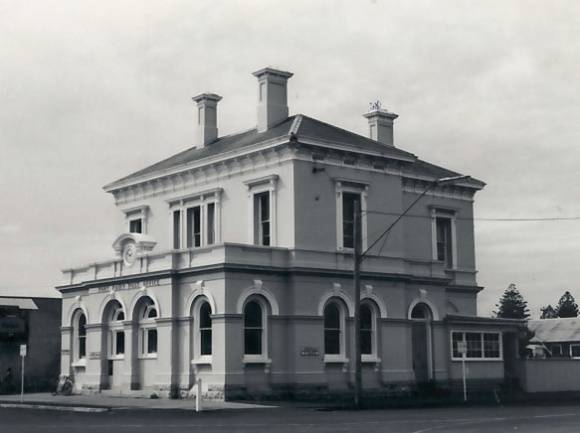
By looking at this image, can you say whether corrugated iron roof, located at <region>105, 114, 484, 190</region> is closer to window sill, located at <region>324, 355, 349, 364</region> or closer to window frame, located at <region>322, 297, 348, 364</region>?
window frame, located at <region>322, 297, 348, 364</region>

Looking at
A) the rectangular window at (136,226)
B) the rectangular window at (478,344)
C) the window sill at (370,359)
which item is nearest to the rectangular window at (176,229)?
the rectangular window at (136,226)

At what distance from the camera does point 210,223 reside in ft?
140

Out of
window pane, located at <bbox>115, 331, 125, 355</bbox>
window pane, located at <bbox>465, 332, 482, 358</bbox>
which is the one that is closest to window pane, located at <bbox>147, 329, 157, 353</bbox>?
window pane, located at <bbox>115, 331, 125, 355</bbox>

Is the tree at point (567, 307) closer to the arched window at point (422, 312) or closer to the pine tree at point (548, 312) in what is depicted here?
the pine tree at point (548, 312)

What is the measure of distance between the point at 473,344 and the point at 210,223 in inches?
510

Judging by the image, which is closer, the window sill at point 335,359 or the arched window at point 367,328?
the window sill at point 335,359

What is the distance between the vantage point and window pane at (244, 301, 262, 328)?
36.6 metres

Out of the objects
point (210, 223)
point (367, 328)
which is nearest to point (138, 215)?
point (210, 223)

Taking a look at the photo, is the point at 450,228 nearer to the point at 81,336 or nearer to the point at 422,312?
the point at 422,312

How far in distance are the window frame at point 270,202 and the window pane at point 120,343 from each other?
6690 millimetres

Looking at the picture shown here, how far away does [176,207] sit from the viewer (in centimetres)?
4416

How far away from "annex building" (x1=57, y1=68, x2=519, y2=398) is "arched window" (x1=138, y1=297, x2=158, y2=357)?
57 mm

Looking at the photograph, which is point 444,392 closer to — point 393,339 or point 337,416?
point 393,339

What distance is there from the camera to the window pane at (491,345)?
44.6 m
